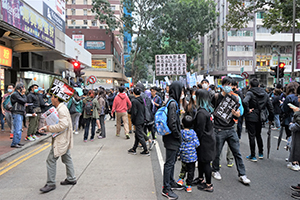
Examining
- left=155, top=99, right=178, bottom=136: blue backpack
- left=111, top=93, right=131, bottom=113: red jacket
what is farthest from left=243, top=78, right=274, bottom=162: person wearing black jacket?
left=111, top=93, right=131, bottom=113: red jacket

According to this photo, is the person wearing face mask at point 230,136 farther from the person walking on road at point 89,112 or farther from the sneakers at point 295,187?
the person walking on road at point 89,112

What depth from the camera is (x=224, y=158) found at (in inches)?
251

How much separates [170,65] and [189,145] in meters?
12.8

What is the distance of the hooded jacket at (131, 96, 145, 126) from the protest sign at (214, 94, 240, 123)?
2751 millimetres

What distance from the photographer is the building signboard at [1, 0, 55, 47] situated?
7.75m

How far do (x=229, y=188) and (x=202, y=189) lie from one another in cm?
51

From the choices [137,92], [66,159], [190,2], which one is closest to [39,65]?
[137,92]

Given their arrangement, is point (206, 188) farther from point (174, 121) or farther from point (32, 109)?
point (32, 109)

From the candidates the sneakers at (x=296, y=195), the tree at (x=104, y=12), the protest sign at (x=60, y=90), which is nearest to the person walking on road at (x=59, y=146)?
the protest sign at (x=60, y=90)

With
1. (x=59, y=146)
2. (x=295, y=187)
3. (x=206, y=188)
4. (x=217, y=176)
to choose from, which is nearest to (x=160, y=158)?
(x=217, y=176)

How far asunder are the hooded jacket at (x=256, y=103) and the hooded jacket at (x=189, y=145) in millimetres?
2355

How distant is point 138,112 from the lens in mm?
7078

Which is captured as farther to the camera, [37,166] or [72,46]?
[72,46]

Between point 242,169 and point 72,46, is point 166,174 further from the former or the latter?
point 72,46
